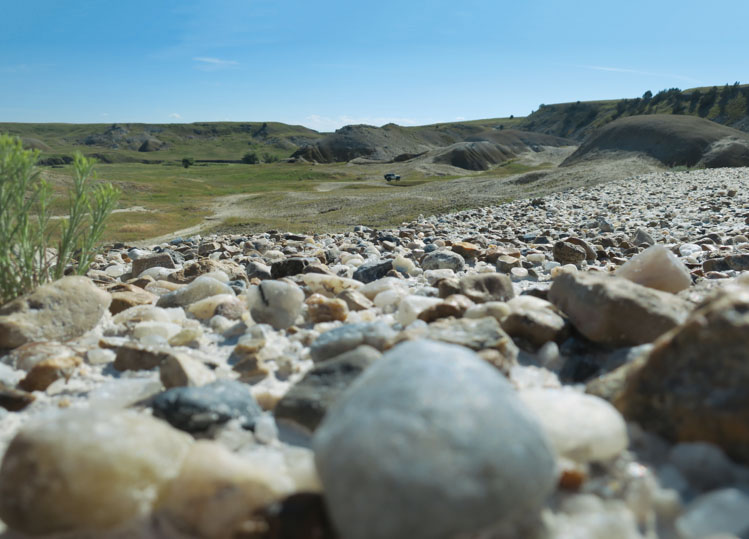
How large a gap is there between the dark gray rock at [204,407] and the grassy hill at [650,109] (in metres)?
83.9

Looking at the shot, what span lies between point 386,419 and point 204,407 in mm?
1037

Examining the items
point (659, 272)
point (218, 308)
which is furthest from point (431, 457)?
point (659, 272)

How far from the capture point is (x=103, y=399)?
2.29 metres

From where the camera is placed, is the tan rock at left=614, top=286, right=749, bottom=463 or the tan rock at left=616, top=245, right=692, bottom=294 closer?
the tan rock at left=614, top=286, right=749, bottom=463

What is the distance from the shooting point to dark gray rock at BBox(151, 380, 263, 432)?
1967mm

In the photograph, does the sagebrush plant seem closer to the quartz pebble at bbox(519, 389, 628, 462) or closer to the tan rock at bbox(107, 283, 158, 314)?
the tan rock at bbox(107, 283, 158, 314)

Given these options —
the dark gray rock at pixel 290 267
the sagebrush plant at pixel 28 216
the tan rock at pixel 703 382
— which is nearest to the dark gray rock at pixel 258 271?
the dark gray rock at pixel 290 267

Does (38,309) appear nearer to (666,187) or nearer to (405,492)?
(405,492)

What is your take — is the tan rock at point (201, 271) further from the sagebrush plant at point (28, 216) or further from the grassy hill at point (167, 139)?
the grassy hill at point (167, 139)

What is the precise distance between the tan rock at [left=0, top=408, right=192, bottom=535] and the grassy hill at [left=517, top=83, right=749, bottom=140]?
277 feet

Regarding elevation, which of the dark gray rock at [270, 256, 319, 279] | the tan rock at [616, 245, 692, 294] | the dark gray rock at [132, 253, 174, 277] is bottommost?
the dark gray rock at [132, 253, 174, 277]

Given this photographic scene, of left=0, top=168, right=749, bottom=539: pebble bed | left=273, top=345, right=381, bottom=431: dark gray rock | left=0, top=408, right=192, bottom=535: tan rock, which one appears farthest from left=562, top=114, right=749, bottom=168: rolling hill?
left=0, top=408, right=192, bottom=535: tan rock

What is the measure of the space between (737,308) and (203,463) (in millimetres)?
1875

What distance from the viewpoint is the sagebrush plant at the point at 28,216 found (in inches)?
115
